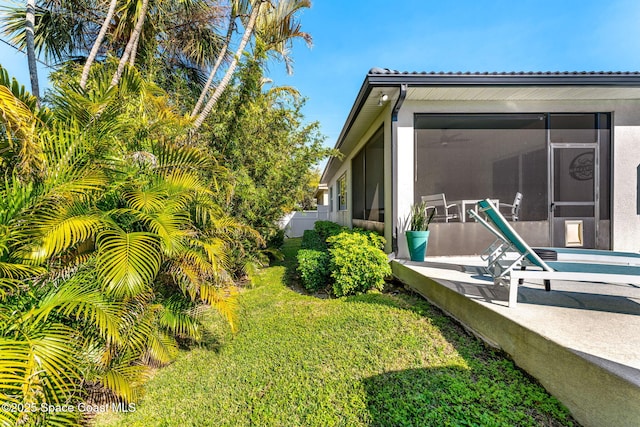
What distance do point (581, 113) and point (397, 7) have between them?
218 inches

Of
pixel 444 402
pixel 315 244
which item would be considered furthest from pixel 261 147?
pixel 444 402

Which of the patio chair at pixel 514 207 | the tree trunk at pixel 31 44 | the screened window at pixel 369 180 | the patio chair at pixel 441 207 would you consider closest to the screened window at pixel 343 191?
the screened window at pixel 369 180

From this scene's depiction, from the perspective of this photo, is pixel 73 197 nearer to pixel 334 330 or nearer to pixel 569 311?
pixel 334 330

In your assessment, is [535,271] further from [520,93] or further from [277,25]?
[277,25]

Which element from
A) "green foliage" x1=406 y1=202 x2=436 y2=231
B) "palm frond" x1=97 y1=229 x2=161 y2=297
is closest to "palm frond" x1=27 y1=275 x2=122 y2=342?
"palm frond" x1=97 y1=229 x2=161 y2=297

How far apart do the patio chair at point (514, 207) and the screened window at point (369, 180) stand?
8.22 ft

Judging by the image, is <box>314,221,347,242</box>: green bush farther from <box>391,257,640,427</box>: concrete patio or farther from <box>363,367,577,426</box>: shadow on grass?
<box>363,367,577,426</box>: shadow on grass

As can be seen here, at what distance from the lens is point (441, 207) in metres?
5.90

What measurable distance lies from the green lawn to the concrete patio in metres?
0.16

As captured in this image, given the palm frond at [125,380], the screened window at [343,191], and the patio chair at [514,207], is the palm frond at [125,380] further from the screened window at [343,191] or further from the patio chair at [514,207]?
the screened window at [343,191]

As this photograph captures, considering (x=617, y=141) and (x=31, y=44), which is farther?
(x=617, y=141)

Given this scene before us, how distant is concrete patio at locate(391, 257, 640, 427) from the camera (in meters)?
1.65

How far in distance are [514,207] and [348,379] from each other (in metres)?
4.83

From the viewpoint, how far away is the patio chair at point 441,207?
5.40 meters
